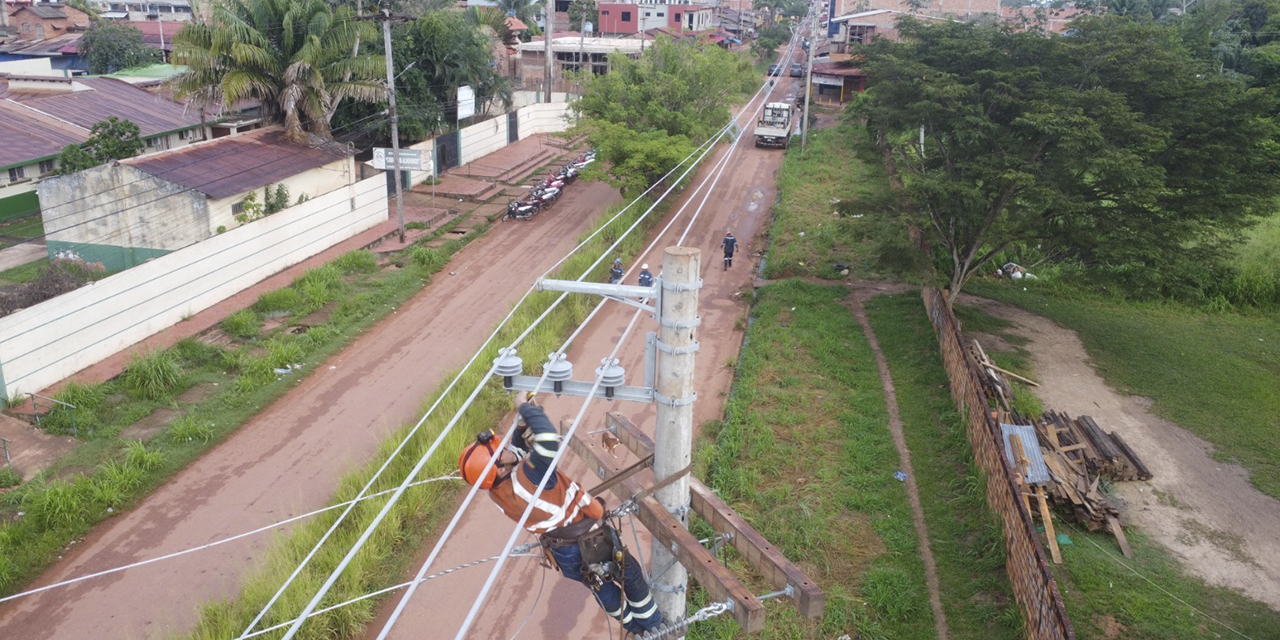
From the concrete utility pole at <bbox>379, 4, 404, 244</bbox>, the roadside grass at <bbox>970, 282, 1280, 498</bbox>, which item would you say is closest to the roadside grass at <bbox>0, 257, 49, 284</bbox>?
the concrete utility pole at <bbox>379, 4, 404, 244</bbox>

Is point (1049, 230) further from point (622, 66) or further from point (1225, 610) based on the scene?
Result: point (622, 66)

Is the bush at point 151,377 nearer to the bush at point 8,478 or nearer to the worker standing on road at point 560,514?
the bush at point 8,478

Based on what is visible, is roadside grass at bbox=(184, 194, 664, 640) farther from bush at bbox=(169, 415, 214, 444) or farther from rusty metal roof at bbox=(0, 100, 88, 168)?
rusty metal roof at bbox=(0, 100, 88, 168)

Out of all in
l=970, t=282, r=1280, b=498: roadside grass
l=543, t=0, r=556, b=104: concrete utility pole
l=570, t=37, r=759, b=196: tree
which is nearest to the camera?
l=970, t=282, r=1280, b=498: roadside grass

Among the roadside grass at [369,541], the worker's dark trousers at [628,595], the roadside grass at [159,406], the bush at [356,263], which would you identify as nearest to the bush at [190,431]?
the roadside grass at [159,406]

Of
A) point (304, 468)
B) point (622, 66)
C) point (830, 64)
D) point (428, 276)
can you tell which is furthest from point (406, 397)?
point (830, 64)

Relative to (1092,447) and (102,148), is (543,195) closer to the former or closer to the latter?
(102,148)
